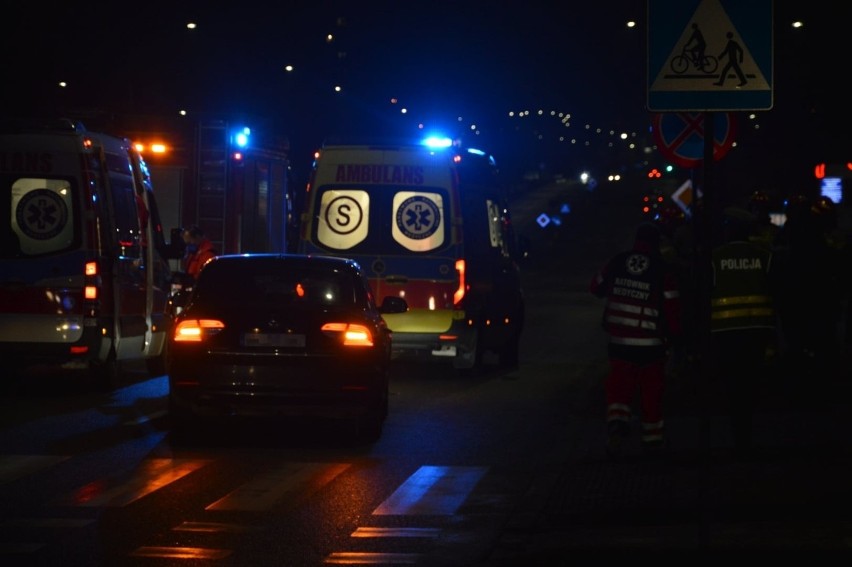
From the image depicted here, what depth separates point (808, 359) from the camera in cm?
1542

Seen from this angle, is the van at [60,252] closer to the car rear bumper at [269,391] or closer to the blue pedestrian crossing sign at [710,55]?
the car rear bumper at [269,391]

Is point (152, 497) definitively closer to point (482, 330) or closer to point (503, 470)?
point (503, 470)

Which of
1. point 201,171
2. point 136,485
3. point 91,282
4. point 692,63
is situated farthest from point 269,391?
point 201,171

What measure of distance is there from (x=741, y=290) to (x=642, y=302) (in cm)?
79

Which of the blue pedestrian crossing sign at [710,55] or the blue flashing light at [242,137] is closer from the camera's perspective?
the blue pedestrian crossing sign at [710,55]

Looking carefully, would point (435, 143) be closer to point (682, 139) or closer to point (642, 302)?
point (682, 139)

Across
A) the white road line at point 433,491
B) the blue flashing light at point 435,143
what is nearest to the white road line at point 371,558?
the white road line at point 433,491

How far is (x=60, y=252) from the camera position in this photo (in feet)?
53.2

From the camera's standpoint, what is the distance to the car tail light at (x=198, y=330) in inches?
508

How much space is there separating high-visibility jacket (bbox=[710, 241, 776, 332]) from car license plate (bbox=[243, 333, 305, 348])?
3190 mm

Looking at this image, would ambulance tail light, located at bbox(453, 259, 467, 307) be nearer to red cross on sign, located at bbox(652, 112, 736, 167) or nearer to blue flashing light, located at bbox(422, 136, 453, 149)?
blue flashing light, located at bbox(422, 136, 453, 149)

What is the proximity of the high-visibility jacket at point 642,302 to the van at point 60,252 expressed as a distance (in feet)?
20.1

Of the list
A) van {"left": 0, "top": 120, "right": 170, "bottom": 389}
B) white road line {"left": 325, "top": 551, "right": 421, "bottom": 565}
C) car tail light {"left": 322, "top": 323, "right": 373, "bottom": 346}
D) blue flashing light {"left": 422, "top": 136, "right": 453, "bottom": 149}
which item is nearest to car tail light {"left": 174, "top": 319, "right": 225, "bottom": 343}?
car tail light {"left": 322, "top": 323, "right": 373, "bottom": 346}

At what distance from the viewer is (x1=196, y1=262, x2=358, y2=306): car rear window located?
43.8 feet
